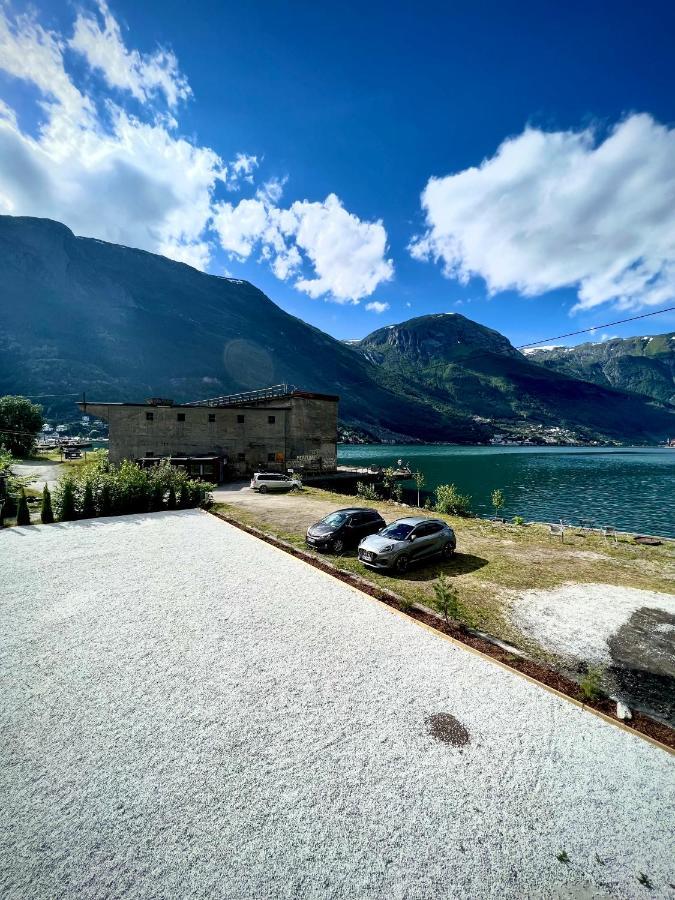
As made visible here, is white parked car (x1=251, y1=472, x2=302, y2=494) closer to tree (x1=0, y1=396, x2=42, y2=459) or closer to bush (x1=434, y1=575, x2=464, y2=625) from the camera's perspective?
bush (x1=434, y1=575, x2=464, y2=625)

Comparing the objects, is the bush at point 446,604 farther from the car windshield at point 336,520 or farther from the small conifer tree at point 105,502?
the small conifer tree at point 105,502

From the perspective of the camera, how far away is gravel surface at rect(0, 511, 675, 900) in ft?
12.5

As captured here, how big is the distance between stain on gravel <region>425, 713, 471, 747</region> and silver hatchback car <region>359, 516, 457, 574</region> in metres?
6.80

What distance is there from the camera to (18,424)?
63.2 meters

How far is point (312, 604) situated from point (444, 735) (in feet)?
17.5

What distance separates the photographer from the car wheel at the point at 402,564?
13.0m

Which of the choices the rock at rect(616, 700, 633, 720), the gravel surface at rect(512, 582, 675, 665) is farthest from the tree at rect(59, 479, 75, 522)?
the rock at rect(616, 700, 633, 720)

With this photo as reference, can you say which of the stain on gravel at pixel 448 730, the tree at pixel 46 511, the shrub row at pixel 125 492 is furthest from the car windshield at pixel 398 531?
the tree at pixel 46 511

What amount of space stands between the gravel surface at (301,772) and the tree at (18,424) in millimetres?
68247

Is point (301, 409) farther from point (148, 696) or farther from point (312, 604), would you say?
point (148, 696)

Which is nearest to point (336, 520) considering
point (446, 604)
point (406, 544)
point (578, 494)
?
point (406, 544)

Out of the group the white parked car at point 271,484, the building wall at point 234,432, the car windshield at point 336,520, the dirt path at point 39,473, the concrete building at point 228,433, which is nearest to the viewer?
the car windshield at point 336,520

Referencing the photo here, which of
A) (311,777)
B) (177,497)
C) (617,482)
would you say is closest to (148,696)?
(311,777)

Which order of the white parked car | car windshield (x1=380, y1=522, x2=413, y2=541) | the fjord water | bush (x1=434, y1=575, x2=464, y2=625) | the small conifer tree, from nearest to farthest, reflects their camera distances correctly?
bush (x1=434, y1=575, x2=464, y2=625) < car windshield (x1=380, y1=522, x2=413, y2=541) < the small conifer tree < the white parked car < the fjord water
